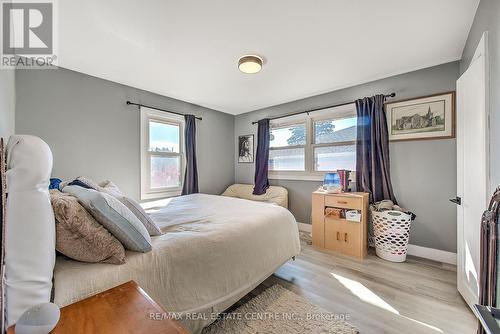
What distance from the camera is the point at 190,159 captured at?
149 inches

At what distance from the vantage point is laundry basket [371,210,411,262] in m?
2.43

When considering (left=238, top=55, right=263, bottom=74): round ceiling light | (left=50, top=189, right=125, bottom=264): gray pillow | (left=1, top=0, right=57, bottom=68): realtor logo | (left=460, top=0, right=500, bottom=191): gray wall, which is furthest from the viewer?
(left=238, top=55, right=263, bottom=74): round ceiling light

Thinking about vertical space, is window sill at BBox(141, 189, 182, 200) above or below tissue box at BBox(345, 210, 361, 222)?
above

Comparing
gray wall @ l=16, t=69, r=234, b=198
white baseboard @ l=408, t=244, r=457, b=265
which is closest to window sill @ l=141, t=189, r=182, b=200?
gray wall @ l=16, t=69, r=234, b=198

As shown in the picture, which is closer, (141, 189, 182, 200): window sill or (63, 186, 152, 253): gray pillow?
(63, 186, 152, 253): gray pillow

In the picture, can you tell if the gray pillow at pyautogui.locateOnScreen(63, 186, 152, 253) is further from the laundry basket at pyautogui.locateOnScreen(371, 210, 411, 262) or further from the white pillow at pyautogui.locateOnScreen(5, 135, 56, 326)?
the laundry basket at pyautogui.locateOnScreen(371, 210, 411, 262)

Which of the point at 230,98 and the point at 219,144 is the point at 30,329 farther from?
the point at 219,144

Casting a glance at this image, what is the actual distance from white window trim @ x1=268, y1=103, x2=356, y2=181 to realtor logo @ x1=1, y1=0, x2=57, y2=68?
10.8 feet

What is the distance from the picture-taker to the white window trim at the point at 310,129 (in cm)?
325

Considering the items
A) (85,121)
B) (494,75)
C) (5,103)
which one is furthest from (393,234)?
(85,121)

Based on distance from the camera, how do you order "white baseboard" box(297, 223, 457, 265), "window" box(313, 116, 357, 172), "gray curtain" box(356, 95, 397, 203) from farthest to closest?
"window" box(313, 116, 357, 172) < "gray curtain" box(356, 95, 397, 203) < "white baseboard" box(297, 223, 457, 265)

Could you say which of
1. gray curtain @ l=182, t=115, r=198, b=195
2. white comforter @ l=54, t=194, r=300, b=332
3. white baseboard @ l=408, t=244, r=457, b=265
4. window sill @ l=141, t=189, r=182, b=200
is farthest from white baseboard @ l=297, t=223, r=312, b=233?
window sill @ l=141, t=189, r=182, b=200

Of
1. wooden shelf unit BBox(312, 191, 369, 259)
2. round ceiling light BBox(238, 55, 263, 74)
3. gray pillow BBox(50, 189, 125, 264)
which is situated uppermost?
round ceiling light BBox(238, 55, 263, 74)

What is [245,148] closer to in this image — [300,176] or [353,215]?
[300,176]
